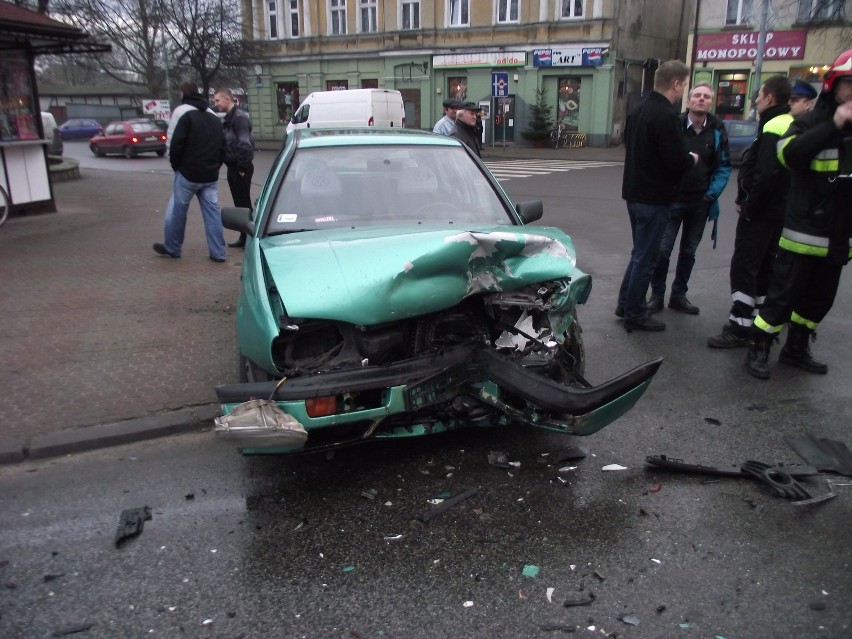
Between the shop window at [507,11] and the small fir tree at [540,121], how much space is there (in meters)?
3.86

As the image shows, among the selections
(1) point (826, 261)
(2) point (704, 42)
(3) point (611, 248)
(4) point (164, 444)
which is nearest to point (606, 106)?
(2) point (704, 42)

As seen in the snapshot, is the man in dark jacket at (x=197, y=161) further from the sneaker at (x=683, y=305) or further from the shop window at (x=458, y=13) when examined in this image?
the shop window at (x=458, y=13)

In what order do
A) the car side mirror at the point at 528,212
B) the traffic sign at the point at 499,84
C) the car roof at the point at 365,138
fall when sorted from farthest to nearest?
1. the traffic sign at the point at 499,84
2. the car roof at the point at 365,138
3. the car side mirror at the point at 528,212

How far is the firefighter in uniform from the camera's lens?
4531 mm

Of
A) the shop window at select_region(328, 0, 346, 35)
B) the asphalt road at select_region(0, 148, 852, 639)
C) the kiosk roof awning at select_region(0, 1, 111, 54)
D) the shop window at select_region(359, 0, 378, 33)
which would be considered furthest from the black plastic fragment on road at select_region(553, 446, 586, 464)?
the shop window at select_region(328, 0, 346, 35)

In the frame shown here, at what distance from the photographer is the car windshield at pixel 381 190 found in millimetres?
4500

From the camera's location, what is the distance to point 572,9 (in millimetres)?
31938

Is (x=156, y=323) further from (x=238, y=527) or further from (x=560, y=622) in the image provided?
(x=560, y=622)

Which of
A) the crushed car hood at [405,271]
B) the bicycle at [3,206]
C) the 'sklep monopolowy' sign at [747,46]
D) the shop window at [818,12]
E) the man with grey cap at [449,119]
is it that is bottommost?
the bicycle at [3,206]

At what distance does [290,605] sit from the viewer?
111 inches

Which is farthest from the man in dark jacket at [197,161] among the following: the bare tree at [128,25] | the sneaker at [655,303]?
the bare tree at [128,25]

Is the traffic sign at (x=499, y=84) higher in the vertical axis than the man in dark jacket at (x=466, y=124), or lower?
higher

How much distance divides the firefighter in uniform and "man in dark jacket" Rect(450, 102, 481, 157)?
465cm

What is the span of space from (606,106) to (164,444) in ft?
102
